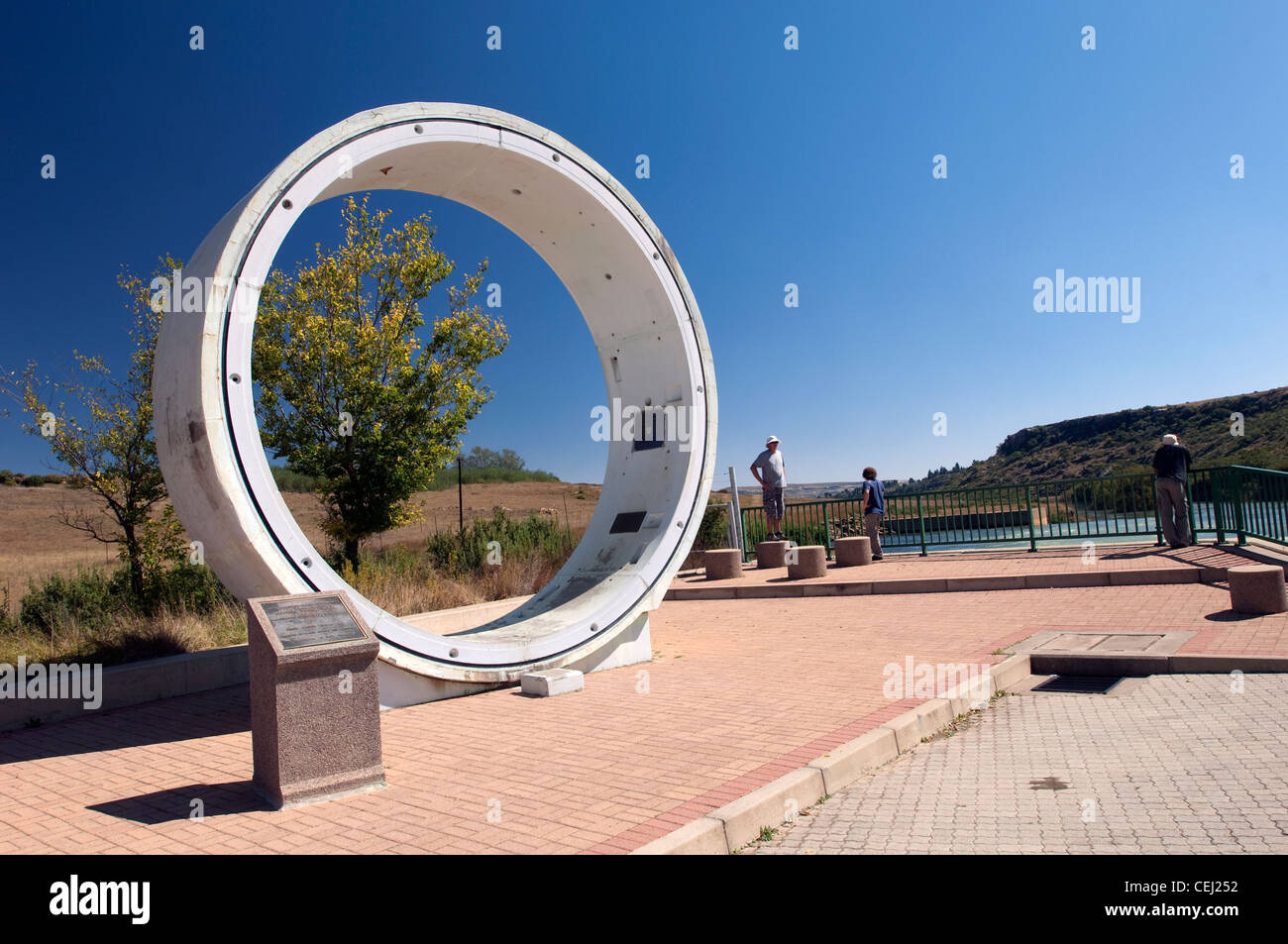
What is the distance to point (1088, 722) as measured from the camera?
18.6ft

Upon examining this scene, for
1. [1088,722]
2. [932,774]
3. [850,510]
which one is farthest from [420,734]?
[850,510]

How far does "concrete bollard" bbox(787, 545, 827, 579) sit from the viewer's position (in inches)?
544

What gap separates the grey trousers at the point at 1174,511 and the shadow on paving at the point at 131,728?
1290 cm

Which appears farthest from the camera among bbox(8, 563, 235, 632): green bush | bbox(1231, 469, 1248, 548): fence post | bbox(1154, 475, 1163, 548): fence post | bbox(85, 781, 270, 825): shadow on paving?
bbox(1154, 475, 1163, 548): fence post

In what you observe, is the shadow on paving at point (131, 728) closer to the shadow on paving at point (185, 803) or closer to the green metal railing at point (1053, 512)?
the shadow on paving at point (185, 803)

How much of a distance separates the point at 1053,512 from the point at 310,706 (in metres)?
13.9

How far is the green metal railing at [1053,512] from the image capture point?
12.0 meters

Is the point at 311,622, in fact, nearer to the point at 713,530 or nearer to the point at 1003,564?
the point at 1003,564

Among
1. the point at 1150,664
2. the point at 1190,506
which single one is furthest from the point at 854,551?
the point at 1150,664

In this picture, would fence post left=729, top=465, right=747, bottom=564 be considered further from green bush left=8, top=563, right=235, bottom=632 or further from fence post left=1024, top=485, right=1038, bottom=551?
green bush left=8, top=563, right=235, bottom=632

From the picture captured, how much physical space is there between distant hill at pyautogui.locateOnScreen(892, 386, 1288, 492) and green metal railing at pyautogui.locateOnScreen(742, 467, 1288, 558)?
35.6 metres

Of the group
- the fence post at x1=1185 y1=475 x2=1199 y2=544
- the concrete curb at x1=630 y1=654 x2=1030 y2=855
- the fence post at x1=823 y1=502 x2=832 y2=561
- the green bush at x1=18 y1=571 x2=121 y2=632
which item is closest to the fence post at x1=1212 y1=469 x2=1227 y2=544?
the fence post at x1=1185 y1=475 x2=1199 y2=544

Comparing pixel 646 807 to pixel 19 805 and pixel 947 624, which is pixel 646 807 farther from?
pixel 947 624
